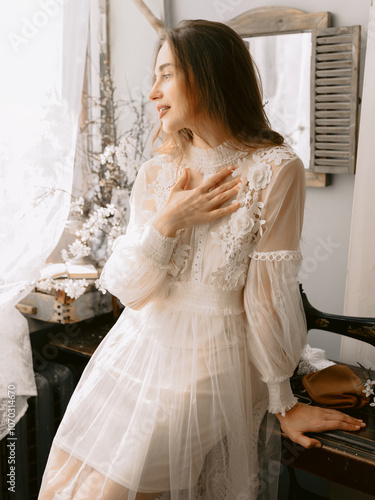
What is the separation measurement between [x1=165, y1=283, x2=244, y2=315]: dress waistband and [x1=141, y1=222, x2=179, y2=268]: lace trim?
0.10 meters

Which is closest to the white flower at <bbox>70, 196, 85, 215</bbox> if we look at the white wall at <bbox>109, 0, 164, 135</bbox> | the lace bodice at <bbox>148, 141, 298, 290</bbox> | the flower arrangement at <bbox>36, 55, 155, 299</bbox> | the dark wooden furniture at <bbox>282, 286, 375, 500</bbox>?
the flower arrangement at <bbox>36, 55, 155, 299</bbox>

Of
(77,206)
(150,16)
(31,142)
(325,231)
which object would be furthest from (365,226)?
(150,16)

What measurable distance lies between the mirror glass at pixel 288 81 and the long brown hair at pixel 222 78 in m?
0.74

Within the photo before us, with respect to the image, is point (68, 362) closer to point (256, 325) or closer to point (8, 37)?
point (256, 325)

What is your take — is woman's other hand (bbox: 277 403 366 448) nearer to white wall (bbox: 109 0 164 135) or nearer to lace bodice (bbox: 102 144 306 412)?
lace bodice (bbox: 102 144 306 412)

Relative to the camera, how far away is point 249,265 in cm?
143

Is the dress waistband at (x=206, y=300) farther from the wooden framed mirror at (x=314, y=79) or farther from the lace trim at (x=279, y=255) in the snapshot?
the wooden framed mirror at (x=314, y=79)

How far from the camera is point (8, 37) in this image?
81.0 inches

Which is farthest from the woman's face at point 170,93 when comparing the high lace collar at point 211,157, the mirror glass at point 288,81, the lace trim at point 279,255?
the mirror glass at point 288,81

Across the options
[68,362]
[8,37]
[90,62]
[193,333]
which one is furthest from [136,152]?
[193,333]

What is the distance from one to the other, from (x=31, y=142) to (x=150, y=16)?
0.89 m

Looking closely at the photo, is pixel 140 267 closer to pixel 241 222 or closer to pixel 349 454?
pixel 241 222

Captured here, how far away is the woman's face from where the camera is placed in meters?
1.43

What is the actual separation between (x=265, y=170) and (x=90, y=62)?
1.55 meters
